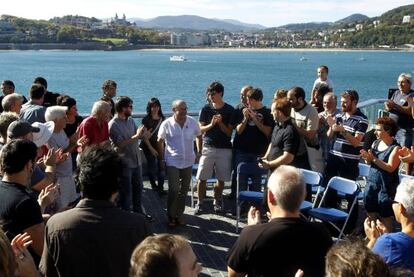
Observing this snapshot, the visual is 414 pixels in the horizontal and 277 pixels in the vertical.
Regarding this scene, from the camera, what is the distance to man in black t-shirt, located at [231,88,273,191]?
23.6 feet

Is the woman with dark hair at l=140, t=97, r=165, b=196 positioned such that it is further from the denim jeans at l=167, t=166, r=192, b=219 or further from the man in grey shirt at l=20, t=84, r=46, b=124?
the man in grey shirt at l=20, t=84, r=46, b=124

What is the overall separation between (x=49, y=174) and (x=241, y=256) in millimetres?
2113

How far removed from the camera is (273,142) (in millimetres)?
6551

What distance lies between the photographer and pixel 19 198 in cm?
326

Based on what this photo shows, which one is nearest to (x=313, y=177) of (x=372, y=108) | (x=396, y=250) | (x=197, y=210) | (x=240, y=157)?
(x=240, y=157)

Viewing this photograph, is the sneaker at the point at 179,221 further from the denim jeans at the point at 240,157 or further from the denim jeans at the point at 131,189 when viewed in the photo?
the denim jeans at the point at 240,157

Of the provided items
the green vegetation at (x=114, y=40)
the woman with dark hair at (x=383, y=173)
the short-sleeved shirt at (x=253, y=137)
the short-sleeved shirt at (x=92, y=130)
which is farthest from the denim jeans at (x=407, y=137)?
the green vegetation at (x=114, y=40)

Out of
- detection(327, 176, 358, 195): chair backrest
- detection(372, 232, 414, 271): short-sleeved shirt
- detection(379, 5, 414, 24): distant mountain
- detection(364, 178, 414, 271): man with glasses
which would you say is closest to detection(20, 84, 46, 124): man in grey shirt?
detection(327, 176, 358, 195): chair backrest

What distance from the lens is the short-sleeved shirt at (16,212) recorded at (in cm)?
322

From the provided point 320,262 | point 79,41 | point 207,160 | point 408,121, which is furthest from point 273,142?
point 79,41

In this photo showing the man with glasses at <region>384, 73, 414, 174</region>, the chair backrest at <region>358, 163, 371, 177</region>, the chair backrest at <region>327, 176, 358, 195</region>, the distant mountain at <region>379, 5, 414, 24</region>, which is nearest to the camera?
the chair backrest at <region>327, 176, 358, 195</region>

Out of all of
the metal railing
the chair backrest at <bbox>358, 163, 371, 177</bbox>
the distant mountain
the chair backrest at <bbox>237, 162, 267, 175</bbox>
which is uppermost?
the distant mountain

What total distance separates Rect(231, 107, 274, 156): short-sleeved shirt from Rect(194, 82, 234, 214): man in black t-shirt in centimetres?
14

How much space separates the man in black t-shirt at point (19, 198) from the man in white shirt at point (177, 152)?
10.7 ft
